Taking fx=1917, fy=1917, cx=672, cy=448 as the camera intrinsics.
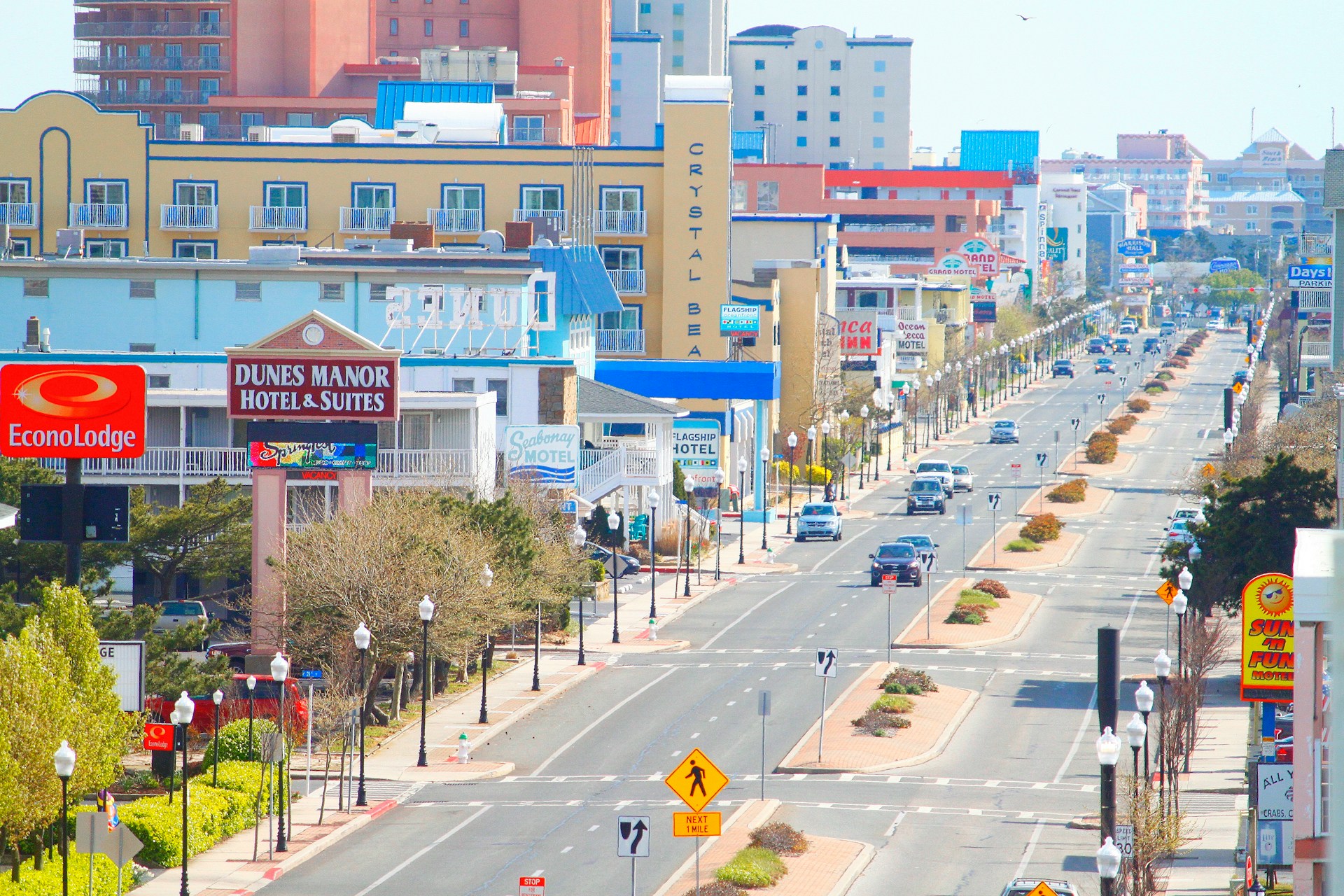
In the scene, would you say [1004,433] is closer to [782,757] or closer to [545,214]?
[545,214]

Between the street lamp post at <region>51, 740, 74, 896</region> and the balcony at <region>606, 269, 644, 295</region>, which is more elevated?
the balcony at <region>606, 269, 644, 295</region>

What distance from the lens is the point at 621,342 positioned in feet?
308

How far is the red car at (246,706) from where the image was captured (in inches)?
1628

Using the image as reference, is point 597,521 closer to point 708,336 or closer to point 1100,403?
point 708,336

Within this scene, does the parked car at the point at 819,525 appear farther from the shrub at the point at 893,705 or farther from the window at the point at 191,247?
the shrub at the point at 893,705

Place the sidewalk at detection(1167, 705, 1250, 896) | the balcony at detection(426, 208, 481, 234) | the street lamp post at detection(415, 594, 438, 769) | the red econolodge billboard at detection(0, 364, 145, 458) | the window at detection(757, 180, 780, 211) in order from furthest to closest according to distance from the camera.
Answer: the window at detection(757, 180, 780, 211)
the balcony at detection(426, 208, 481, 234)
the street lamp post at detection(415, 594, 438, 769)
the red econolodge billboard at detection(0, 364, 145, 458)
the sidewalk at detection(1167, 705, 1250, 896)

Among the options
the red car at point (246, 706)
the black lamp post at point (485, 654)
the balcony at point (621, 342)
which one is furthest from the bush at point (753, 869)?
the balcony at point (621, 342)

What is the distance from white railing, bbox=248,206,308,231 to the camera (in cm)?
9275

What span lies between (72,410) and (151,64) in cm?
10715

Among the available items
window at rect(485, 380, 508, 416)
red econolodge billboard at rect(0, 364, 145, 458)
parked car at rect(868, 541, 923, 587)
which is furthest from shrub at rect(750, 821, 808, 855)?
parked car at rect(868, 541, 923, 587)

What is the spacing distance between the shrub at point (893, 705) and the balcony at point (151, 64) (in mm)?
103113

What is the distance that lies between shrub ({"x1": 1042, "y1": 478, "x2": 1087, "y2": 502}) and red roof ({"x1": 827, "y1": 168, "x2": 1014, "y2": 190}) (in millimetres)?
101615

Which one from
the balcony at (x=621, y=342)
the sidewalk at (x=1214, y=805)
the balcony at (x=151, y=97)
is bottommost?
the sidewalk at (x=1214, y=805)

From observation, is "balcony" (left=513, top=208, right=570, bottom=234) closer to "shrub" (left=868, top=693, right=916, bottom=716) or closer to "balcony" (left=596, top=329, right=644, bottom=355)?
"balcony" (left=596, top=329, right=644, bottom=355)
